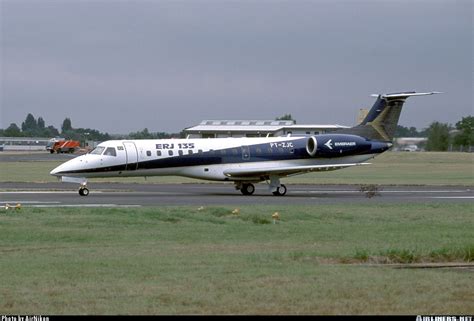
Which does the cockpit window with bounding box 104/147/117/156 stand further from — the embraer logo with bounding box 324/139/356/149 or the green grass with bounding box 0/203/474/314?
the green grass with bounding box 0/203/474/314

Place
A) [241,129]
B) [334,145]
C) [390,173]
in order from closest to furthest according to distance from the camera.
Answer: [334,145] < [390,173] < [241,129]

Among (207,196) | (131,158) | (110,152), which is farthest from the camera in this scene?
(131,158)

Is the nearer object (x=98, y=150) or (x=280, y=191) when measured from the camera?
(x=98, y=150)

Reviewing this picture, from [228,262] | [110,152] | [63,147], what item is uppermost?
[63,147]

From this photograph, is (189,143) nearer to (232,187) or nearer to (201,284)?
(232,187)

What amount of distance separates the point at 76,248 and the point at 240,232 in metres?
4.86

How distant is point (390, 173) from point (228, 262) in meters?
56.3

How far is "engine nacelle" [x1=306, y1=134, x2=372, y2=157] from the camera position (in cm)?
4381

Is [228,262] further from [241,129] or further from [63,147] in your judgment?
[63,147]

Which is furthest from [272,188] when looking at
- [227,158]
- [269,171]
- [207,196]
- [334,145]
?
[207,196]

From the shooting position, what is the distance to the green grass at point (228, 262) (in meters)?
12.5

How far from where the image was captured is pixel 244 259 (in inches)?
663

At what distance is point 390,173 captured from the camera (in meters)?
71.3

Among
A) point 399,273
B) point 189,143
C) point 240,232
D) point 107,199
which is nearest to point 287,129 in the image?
point 189,143
